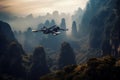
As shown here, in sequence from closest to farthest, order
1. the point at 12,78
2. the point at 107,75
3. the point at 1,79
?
1. the point at 107,75
2. the point at 1,79
3. the point at 12,78

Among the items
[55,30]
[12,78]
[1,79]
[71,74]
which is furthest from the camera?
[12,78]

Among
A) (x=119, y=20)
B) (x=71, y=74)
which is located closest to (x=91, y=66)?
(x=71, y=74)

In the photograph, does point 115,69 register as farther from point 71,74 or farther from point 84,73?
point 71,74

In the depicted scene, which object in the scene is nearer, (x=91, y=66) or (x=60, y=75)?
(x=91, y=66)

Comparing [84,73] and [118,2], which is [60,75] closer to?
[84,73]

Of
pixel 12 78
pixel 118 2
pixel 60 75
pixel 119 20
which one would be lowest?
pixel 12 78

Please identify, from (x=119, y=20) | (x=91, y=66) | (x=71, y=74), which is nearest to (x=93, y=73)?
(x=91, y=66)

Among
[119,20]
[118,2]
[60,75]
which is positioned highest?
[118,2]

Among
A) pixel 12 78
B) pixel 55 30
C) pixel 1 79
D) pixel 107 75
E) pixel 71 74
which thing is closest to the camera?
pixel 55 30

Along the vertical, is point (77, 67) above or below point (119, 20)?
below

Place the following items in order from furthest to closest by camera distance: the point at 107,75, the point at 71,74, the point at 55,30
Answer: the point at 71,74 < the point at 107,75 < the point at 55,30
